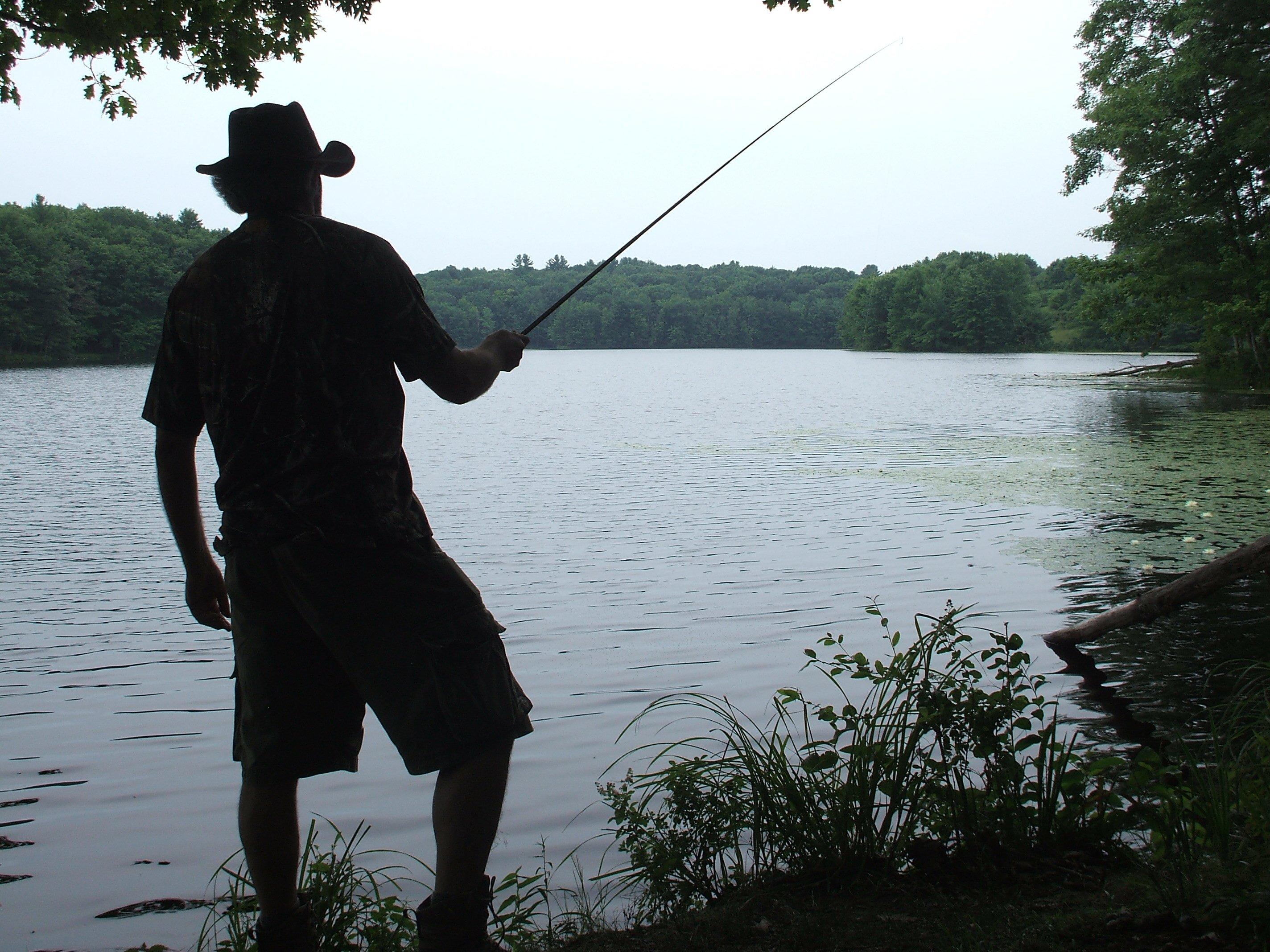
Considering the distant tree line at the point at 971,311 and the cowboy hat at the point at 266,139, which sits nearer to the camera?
the cowboy hat at the point at 266,139

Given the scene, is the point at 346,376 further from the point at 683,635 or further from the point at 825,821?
the point at 683,635

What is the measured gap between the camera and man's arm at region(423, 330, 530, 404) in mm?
2377

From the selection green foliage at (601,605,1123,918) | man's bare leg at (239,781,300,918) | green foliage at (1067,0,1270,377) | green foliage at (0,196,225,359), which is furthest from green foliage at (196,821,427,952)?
green foliage at (0,196,225,359)

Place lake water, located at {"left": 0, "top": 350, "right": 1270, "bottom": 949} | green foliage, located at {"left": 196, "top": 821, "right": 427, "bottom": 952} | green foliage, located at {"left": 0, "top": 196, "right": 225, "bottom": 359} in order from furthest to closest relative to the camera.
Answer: green foliage, located at {"left": 0, "top": 196, "right": 225, "bottom": 359}, lake water, located at {"left": 0, "top": 350, "right": 1270, "bottom": 949}, green foliage, located at {"left": 196, "top": 821, "right": 427, "bottom": 952}

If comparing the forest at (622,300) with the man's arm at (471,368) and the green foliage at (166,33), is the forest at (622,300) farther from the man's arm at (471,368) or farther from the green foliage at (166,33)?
the man's arm at (471,368)

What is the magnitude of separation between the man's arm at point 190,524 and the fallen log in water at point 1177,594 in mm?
4367

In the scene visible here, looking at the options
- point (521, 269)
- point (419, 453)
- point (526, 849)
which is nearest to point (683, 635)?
point (526, 849)

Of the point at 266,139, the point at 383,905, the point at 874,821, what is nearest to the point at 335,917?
the point at 383,905

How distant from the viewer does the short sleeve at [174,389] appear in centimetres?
233

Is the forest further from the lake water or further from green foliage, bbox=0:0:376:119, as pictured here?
green foliage, bbox=0:0:376:119

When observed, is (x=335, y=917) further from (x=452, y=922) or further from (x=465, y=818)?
(x=465, y=818)

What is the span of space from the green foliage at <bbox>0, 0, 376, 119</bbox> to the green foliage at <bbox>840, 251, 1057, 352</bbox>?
111619mm

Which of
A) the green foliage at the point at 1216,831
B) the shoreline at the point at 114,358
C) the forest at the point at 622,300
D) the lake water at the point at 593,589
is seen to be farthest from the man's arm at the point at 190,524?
the shoreline at the point at 114,358

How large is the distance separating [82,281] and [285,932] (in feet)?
308
